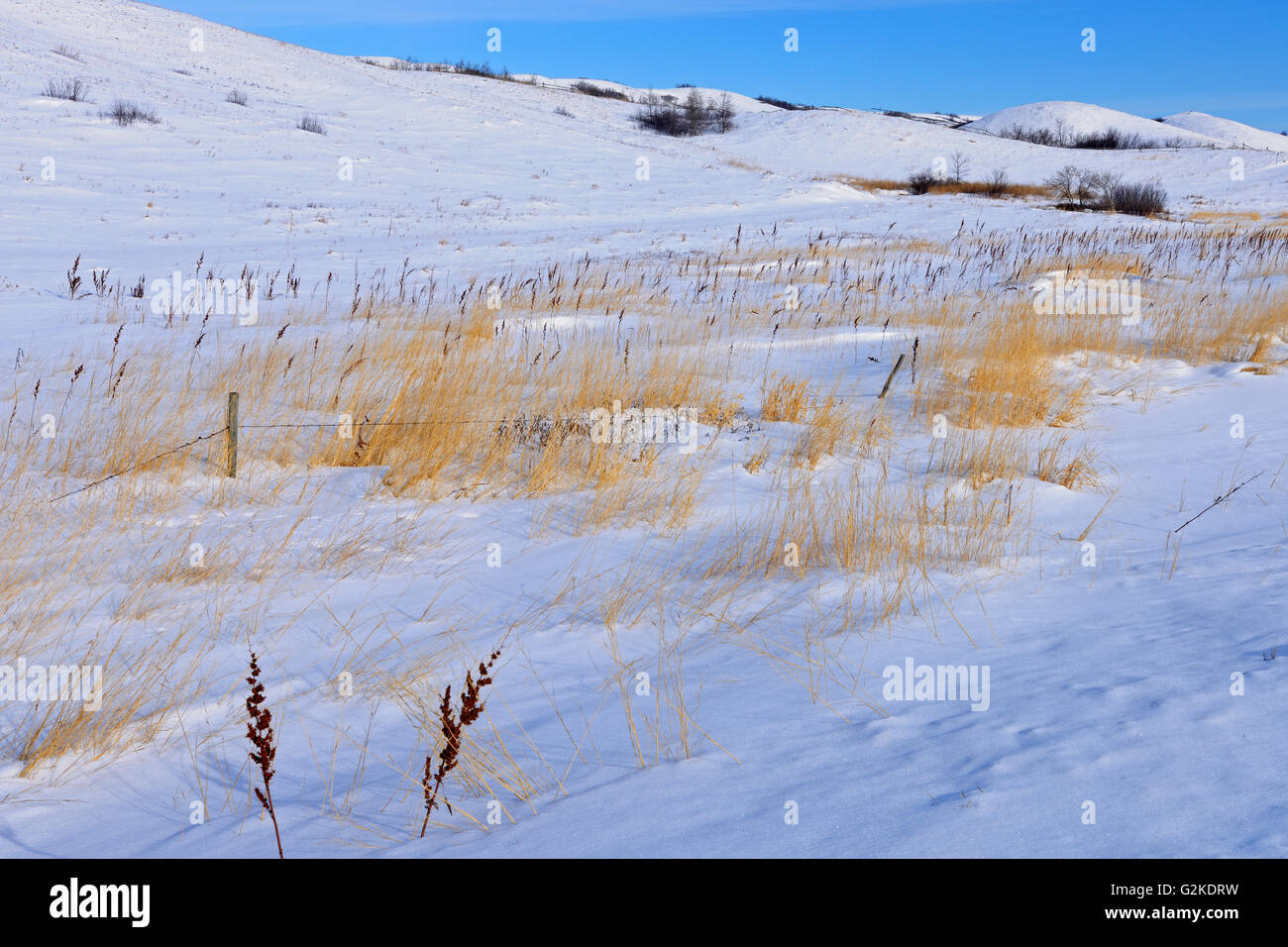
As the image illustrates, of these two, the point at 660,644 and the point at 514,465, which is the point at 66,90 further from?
the point at 660,644

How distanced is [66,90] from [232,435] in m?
32.9

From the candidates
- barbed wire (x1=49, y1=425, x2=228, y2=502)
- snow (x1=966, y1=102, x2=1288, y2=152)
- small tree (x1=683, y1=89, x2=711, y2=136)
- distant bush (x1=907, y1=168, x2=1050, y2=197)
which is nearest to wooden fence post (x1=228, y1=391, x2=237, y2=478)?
barbed wire (x1=49, y1=425, x2=228, y2=502)

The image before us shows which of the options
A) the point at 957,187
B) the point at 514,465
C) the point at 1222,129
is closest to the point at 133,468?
the point at 514,465

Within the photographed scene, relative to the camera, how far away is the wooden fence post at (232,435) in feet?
14.6

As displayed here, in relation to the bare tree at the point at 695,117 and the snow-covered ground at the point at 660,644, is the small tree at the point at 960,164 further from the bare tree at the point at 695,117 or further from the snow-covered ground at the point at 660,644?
the snow-covered ground at the point at 660,644

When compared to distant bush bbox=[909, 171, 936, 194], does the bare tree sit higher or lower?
higher

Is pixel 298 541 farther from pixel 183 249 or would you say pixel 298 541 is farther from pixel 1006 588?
pixel 183 249

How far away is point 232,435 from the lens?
177 inches

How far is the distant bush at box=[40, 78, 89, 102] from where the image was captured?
93.1 ft

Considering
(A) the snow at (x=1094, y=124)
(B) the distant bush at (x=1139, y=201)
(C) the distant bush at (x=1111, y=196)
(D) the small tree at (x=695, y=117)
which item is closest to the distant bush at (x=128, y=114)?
(D) the small tree at (x=695, y=117)

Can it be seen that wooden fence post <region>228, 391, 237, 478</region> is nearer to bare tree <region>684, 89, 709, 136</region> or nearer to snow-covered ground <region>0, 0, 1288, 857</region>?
snow-covered ground <region>0, 0, 1288, 857</region>

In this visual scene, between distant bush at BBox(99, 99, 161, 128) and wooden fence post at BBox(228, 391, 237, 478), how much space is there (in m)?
28.5

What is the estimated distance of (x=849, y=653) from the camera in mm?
2838

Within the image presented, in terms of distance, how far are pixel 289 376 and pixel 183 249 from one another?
10.7 m
